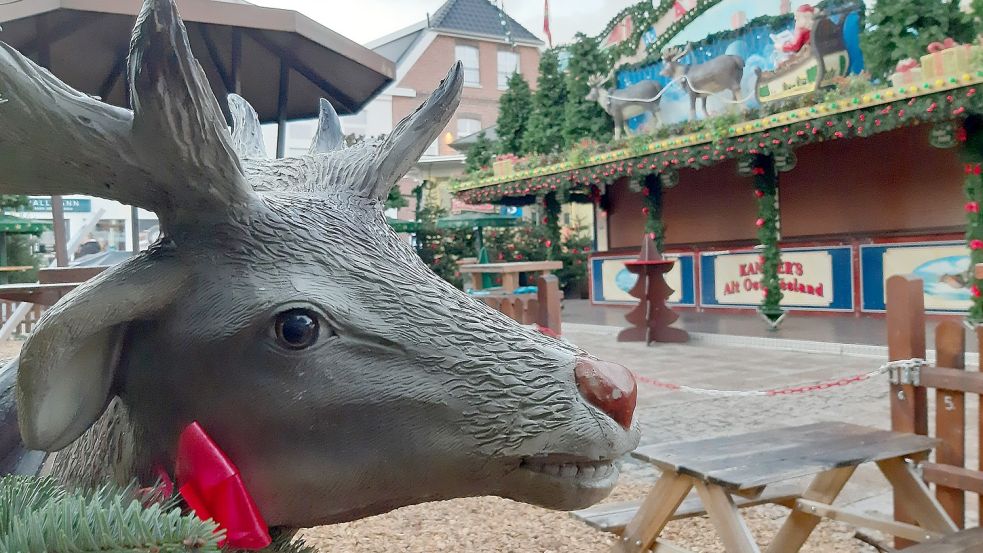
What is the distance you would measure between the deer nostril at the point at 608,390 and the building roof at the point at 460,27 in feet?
93.5

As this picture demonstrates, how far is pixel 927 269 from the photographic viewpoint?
10289 mm

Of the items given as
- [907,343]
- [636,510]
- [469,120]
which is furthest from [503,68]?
[636,510]

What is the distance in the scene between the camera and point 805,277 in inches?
470

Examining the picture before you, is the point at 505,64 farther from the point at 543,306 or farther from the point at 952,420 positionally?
the point at 952,420

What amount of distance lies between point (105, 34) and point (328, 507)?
2.98 meters

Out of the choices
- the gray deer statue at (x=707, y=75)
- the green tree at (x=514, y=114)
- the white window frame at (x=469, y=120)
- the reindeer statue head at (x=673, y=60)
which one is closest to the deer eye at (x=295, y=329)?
the gray deer statue at (x=707, y=75)

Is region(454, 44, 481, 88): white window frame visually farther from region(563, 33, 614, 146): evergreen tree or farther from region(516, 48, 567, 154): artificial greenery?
region(563, 33, 614, 146): evergreen tree

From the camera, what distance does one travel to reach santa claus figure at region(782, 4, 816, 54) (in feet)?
36.6

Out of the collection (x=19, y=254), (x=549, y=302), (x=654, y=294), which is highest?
(x=19, y=254)

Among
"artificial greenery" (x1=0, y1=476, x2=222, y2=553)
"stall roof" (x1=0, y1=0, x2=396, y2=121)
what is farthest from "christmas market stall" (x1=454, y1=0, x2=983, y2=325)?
"artificial greenery" (x1=0, y1=476, x2=222, y2=553)

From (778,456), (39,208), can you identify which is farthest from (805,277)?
(39,208)

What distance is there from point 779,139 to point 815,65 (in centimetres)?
254

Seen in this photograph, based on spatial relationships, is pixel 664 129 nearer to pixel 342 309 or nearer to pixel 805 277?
pixel 805 277

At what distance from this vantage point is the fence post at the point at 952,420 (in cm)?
329
